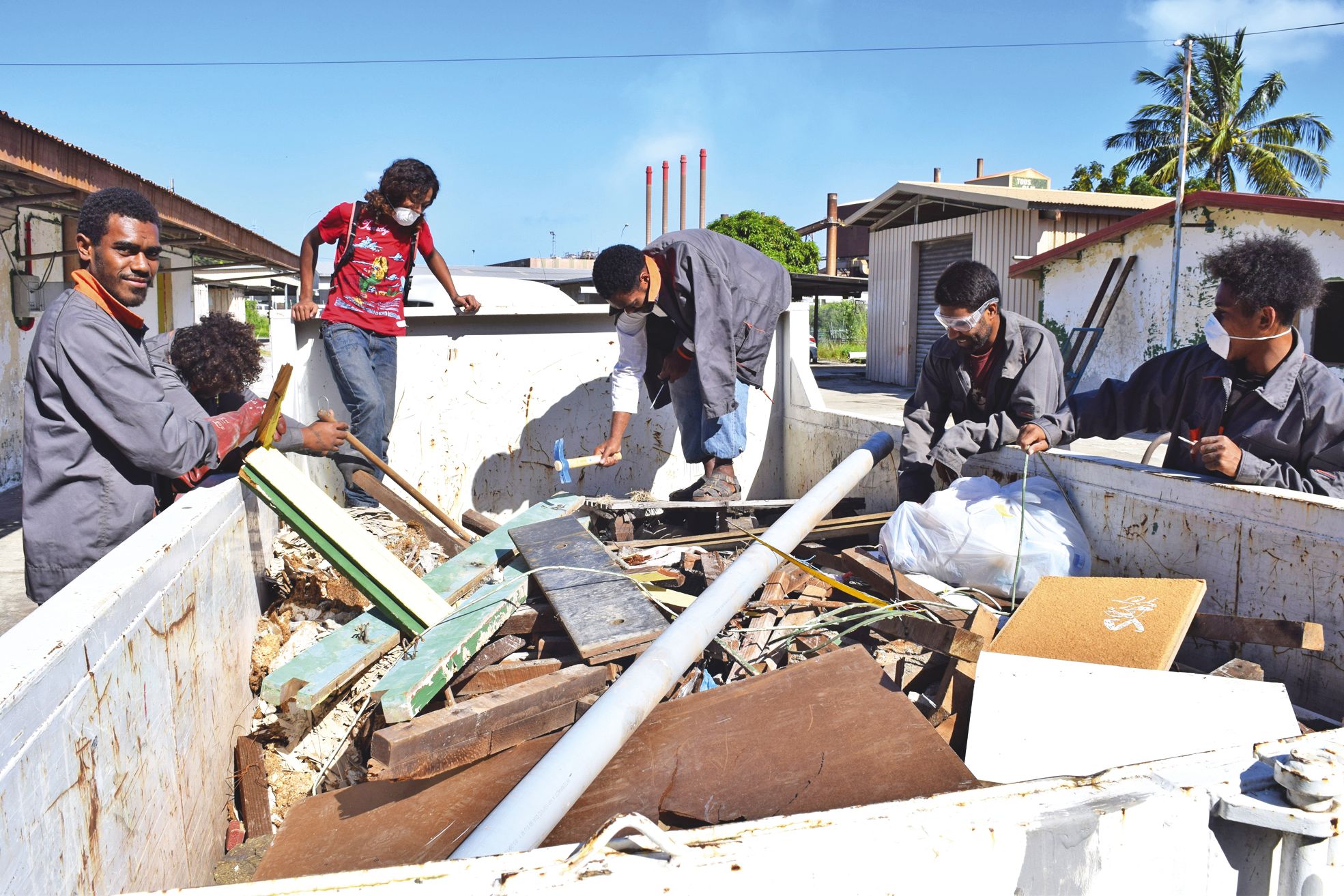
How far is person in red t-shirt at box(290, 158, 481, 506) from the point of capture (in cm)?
479

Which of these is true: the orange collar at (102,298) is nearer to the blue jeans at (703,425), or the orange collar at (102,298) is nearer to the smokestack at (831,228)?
the blue jeans at (703,425)

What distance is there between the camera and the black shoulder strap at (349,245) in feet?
15.8

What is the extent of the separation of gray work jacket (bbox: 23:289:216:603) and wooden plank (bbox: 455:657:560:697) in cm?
104

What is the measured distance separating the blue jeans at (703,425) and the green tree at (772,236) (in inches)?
764

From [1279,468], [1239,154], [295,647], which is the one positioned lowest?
[295,647]

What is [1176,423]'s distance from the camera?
3.32 m

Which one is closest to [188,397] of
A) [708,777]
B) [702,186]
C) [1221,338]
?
[708,777]

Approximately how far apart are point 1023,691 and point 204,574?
2062 millimetres

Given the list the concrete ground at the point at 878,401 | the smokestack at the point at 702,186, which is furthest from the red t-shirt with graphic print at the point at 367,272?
the smokestack at the point at 702,186

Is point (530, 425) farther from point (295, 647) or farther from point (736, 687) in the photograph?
point (736, 687)

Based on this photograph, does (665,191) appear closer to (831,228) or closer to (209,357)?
(831,228)

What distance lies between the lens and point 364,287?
4.86 m

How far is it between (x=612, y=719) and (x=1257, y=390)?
93.7 inches

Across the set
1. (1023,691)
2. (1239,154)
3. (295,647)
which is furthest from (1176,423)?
(1239,154)
